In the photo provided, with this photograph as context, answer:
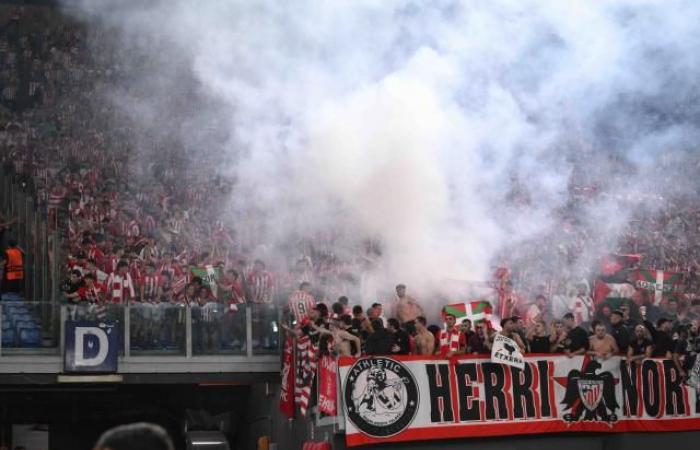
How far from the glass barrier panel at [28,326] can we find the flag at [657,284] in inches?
340

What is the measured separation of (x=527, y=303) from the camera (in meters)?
17.3

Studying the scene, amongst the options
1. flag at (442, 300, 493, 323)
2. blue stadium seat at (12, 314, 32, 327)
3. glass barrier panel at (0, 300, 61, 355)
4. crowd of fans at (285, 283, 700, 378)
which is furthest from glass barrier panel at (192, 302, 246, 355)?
flag at (442, 300, 493, 323)

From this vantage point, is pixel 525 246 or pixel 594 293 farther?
pixel 525 246

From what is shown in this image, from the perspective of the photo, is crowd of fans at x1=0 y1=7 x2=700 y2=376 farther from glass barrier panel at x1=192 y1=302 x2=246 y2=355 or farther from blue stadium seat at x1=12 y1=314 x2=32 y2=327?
blue stadium seat at x1=12 y1=314 x2=32 y2=327

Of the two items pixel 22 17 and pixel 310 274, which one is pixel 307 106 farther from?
pixel 22 17

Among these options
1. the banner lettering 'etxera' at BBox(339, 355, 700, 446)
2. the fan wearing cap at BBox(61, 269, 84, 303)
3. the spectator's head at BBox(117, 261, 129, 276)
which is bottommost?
the banner lettering 'etxera' at BBox(339, 355, 700, 446)

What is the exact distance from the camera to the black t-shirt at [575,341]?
638 inches

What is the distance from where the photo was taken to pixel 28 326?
17188 millimetres

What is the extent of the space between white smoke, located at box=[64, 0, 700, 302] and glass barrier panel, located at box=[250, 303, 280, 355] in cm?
189

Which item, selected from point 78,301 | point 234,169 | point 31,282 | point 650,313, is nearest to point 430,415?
point 650,313

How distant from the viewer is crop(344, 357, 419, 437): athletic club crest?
1509cm

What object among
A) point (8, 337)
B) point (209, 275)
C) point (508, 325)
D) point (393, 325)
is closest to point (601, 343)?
point (508, 325)

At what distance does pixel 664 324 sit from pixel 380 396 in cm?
414

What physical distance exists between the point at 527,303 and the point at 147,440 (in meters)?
13.9
